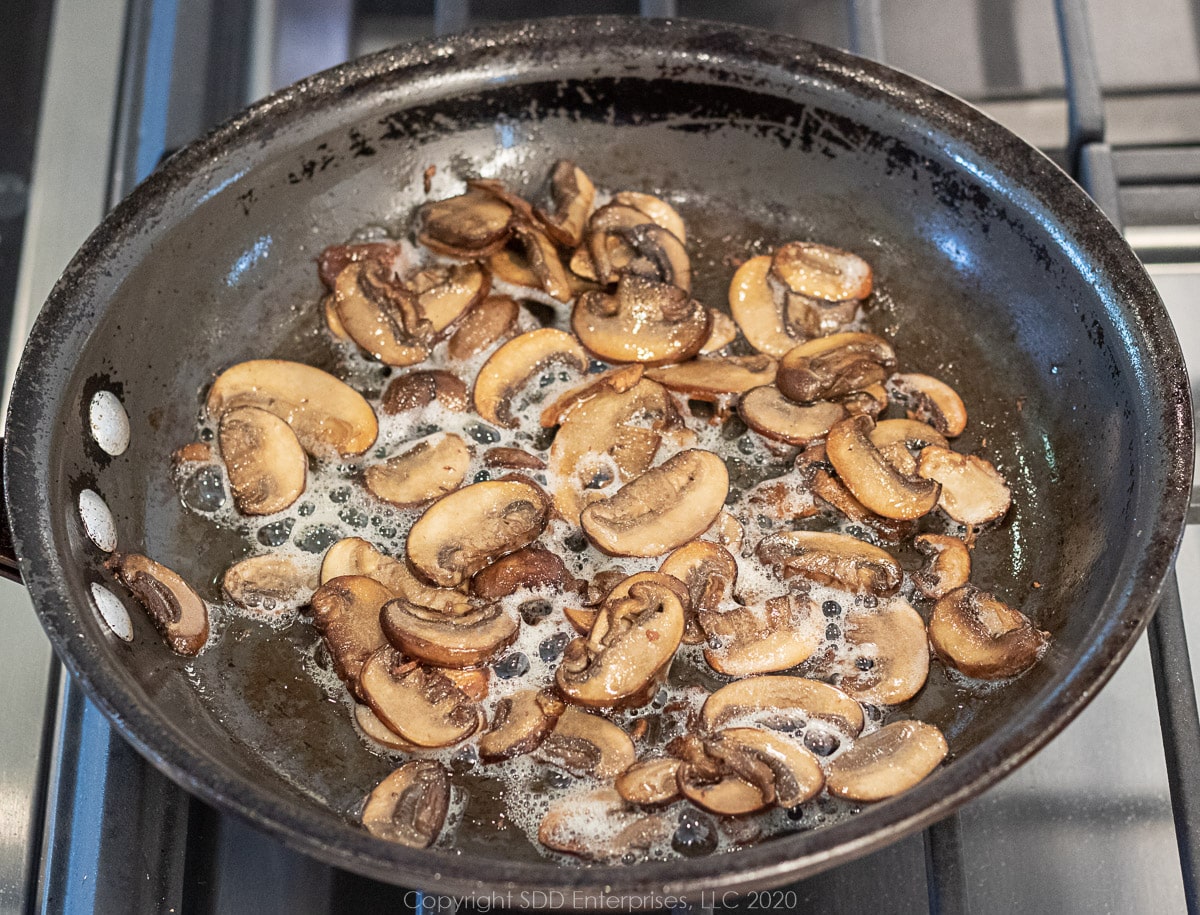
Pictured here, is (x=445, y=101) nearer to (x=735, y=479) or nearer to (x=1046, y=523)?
(x=735, y=479)

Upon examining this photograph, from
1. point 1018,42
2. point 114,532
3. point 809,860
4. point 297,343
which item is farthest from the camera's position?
point 1018,42

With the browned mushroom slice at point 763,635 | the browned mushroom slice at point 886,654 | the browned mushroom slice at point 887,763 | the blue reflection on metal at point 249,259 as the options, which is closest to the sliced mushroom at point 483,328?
the blue reflection on metal at point 249,259

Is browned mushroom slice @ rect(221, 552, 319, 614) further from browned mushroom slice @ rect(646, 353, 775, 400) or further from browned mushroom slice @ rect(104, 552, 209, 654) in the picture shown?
browned mushroom slice @ rect(646, 353, 775, 400)

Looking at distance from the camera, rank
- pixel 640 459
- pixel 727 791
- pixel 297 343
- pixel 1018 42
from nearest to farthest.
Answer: pixel 727 791
pixel 640 459
pixel 297 343
pixel 1018 42

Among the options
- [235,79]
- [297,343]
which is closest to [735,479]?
[297,343]

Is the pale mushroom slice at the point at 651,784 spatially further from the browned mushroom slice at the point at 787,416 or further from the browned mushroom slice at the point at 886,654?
the browned mushroom slice at the point at 787,416

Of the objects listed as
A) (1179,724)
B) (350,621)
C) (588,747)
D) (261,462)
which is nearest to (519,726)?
(588,747)
